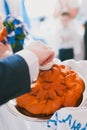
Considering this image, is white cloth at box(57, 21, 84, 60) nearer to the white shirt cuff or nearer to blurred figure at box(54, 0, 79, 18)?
blurred figure at box(54, 0, 79, 18)

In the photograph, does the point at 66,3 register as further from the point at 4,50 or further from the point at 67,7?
the point at 4,50

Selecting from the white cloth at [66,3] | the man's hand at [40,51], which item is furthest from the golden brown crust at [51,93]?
the white cloth at [66,3]

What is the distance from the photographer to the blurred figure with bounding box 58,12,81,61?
6.13 ft

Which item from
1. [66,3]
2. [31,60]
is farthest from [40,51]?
[66,3]

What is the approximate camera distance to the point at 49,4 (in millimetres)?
1831

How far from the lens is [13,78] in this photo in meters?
0.47

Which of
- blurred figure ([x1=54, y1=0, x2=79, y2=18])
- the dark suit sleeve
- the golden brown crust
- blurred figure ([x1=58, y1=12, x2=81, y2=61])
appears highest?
the dark suit sleeve

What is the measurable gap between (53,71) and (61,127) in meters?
0.11

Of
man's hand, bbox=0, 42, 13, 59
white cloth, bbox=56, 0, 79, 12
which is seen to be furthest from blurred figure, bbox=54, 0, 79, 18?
man's hand, bbox=0, 42, 13, 59

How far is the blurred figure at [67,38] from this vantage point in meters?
1.87

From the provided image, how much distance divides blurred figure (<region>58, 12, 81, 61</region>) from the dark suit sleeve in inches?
55.8

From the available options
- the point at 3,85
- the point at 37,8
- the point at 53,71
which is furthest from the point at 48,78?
the point at 37,8

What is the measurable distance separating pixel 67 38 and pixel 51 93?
137 cm

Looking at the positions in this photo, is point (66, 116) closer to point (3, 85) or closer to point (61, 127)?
point (61, 127)
